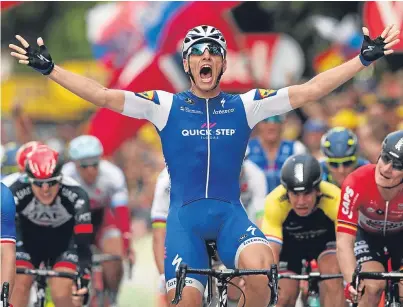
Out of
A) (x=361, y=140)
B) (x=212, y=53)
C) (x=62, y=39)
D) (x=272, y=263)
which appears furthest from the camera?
(x=62, y=39)

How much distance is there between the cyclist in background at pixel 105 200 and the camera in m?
14.7

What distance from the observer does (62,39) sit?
141 feet

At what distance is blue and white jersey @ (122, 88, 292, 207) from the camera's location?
9.73m

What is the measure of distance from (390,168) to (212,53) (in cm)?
181

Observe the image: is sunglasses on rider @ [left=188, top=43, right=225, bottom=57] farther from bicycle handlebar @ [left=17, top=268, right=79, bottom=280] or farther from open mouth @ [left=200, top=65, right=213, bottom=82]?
bicycle handlebar @ [left=17, top=268, right=79, bottom=280]

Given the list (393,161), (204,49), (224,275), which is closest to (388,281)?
(393,161)

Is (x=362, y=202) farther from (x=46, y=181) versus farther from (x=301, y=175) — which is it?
(x=46, y=181)

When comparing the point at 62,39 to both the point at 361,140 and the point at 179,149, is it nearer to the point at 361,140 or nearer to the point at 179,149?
the point at 361,140

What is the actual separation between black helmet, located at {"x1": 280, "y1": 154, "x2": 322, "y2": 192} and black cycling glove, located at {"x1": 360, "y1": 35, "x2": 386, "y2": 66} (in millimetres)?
1850

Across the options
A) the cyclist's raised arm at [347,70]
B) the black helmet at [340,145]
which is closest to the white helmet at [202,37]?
the cyclist's raised arm at [347,70]

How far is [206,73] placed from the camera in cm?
984

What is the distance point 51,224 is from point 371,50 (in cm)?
431

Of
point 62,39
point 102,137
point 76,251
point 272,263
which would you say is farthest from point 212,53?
point 62,39

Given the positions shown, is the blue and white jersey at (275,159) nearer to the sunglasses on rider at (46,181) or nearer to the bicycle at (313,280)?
the bicycle at (313,280)
